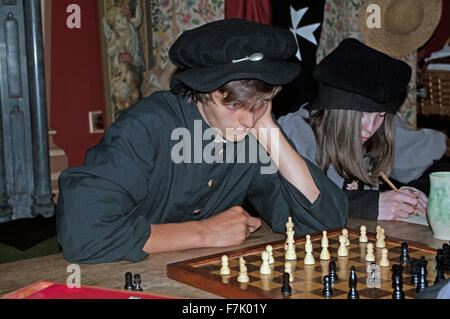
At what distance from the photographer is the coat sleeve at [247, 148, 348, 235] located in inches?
76.0

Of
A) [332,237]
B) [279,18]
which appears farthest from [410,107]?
[332,237]

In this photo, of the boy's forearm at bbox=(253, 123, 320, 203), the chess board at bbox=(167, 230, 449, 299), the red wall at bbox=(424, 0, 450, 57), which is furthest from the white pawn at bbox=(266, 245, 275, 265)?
the red wall at bbox=(424, 0, 450, 57)

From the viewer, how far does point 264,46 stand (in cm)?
168

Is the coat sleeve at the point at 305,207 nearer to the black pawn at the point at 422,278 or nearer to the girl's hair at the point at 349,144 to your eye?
the girl's hair at the point at 349,144

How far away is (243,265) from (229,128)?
53cm

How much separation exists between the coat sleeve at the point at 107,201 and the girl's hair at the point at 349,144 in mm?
866

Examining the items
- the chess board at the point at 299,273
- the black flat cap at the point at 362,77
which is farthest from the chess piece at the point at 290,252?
the black flat cap at the point at 362,77

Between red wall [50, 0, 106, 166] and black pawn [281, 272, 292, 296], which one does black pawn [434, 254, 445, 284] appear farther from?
red wall [50, 0, 106, 166]

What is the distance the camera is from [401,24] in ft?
13.5

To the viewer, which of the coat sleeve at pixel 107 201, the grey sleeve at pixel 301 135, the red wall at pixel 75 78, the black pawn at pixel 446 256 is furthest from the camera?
the red wall at pixel 75 78

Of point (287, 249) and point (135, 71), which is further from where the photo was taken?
point (135, 71)

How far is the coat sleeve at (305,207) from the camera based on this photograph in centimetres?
193

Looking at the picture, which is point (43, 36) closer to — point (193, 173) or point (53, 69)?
point (53, 69)

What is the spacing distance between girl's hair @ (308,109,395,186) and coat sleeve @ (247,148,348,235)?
43 cm
